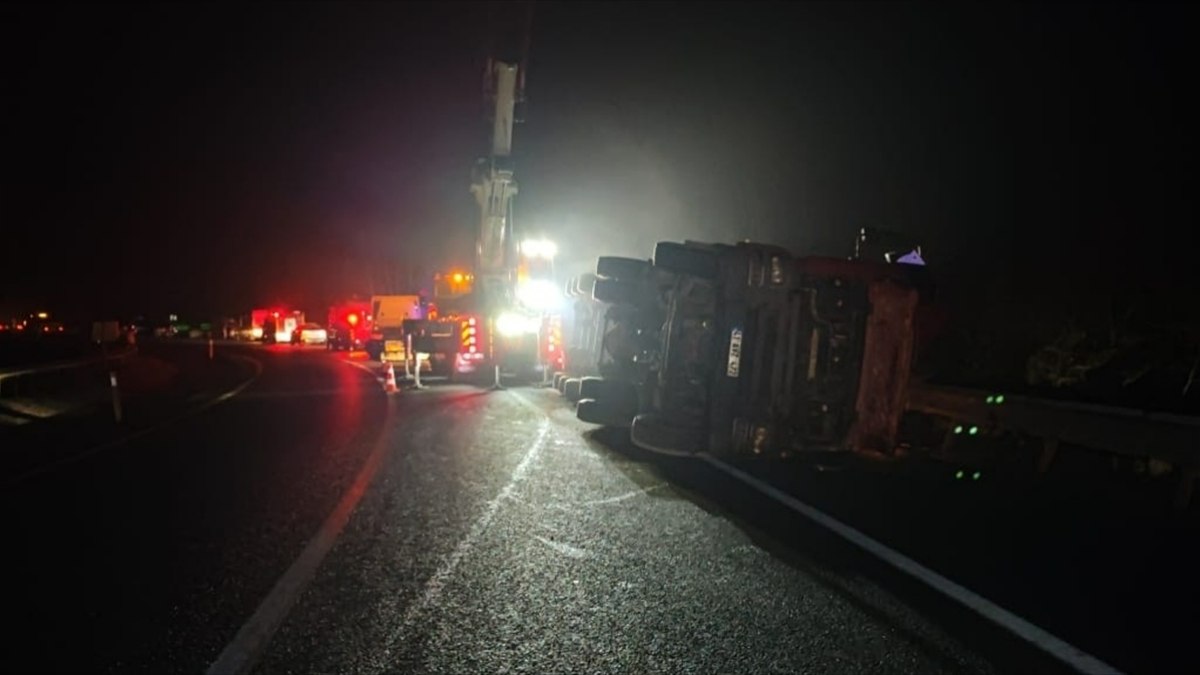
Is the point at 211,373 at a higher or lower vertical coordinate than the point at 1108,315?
lower

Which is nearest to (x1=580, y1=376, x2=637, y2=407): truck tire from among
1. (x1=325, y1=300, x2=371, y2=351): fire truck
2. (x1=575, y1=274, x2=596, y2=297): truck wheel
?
(x1=575, y1=274, x2=596, y2=297): truck wheel

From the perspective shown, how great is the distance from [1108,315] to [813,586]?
1082 cm

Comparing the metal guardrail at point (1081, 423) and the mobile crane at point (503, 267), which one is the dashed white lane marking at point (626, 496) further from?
the mobile crane at point (503, 267)

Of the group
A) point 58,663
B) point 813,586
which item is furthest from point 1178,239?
point 58,663

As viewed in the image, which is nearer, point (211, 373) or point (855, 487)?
point (855, 487)

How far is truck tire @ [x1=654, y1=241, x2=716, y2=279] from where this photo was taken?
958 centimetres

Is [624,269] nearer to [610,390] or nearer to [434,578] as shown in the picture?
[610,390]

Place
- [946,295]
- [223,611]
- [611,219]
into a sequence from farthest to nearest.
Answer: [611,219] < [946,295] < [223,611]

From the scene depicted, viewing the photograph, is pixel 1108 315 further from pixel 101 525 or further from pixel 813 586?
pixel 101 525

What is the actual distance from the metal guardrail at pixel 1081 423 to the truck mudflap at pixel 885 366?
1247 mm

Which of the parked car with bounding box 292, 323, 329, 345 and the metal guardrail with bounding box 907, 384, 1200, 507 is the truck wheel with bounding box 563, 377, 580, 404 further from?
the parked car with bounding box 292, 323, 329, 345

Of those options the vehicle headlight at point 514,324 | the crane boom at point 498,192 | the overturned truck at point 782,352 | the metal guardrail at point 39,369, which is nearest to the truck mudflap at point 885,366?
the overturned truck at point 782,352

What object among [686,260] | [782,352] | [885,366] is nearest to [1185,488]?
[885,366]

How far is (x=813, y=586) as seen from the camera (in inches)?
222
